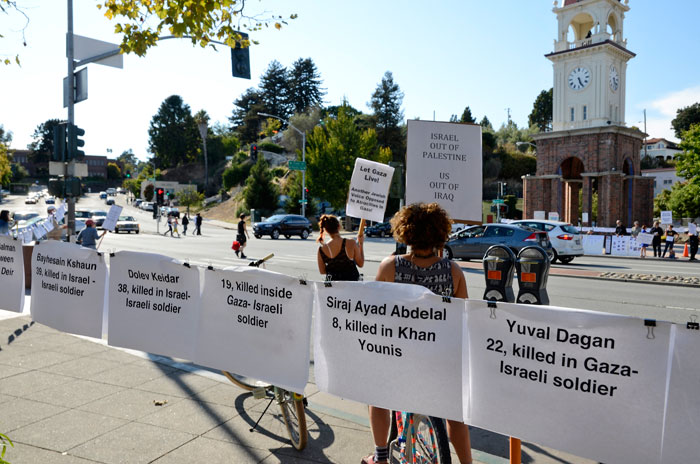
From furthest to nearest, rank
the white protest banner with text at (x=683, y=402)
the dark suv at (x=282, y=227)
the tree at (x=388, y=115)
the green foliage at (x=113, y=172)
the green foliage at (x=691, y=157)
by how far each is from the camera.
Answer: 1. the green foliage at (x=113, y=172)
2. the tree at (x=388, y=115)
3. the green foliage at (x=691, y=157)
4. the dark suv at (x=282, y=227)
5. the white protest banner with text at (x=683, y=402)

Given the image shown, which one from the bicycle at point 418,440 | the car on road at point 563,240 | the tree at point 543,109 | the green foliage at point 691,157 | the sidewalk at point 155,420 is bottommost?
the sidewalk at point 155,420

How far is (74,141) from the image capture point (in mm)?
11133

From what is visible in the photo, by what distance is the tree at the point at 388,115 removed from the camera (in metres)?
70.2

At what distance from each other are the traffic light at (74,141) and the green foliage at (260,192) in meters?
46.1

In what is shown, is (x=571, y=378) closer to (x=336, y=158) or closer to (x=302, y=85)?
(x=336, y=158)

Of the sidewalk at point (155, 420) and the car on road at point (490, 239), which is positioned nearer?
the sidewalk at point (155, 420)

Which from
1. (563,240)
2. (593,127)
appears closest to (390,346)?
(563,240)

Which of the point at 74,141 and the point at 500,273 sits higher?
the point at 74,141

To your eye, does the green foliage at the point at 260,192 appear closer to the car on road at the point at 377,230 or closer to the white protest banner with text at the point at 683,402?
the car on road at the point at 377,230

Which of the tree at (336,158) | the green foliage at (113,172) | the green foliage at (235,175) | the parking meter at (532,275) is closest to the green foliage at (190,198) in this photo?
the green foliage at (235,175)

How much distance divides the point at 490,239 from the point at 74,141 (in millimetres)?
13571

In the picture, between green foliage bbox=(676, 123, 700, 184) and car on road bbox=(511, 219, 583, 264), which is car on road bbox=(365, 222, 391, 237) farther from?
green foliage bbox=(676, 123, 700, 184)

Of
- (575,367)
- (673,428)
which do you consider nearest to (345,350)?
(575,367)

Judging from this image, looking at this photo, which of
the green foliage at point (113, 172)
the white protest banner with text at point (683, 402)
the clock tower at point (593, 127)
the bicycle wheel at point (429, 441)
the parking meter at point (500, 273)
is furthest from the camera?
the green foliage at point (113, 172)
